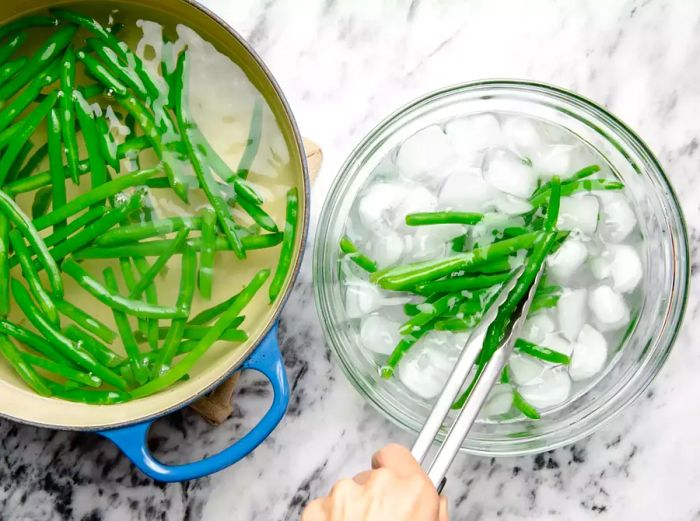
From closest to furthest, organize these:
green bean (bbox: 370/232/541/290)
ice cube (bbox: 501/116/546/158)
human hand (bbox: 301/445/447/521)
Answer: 1. human hand (bbox: 301/445/447/521)
2. green bean (bbox: 370/232/541/290)
3. ice cube (bbox: 501/116/546/158)

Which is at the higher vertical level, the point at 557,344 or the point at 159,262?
the point at 557,344

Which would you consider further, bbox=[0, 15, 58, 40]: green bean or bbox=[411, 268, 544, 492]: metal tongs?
bbox=[0, 15, 58, 40]: green bean

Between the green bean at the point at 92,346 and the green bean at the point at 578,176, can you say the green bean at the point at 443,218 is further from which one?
the green bean at the point at 92,346

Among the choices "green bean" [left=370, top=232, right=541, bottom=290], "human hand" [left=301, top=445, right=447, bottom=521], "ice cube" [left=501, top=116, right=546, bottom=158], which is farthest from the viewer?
"ice cube" [left=501, top=116, right=546, bottom=158]

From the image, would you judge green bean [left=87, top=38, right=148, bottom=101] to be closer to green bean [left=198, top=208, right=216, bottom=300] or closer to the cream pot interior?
the cream pot interior

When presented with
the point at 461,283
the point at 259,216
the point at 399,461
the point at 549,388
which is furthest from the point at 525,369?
the point at 259,216

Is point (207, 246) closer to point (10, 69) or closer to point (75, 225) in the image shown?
point (75, 225)

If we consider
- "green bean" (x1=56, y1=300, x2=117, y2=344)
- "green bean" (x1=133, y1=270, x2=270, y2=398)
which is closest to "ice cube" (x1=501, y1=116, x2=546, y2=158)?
"green bean" (x1=133, y1=270, x2=270, y2=398)
